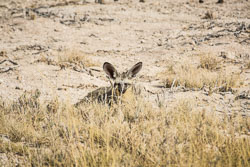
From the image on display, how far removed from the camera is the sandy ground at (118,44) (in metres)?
4.07

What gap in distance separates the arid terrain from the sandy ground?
28mm

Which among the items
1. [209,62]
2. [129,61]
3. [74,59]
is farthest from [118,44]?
[209,62]

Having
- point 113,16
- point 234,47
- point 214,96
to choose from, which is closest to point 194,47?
point 234,47

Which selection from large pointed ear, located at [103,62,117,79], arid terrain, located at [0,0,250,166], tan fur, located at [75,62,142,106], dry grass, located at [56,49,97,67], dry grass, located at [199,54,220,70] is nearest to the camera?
arid terrain, located at [0,0,250,166]

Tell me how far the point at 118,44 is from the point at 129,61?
2020 millimetres

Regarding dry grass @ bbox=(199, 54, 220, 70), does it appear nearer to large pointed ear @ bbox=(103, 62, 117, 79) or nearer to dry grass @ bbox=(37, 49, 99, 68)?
large pointed ear @ bbox=(103, 62, 117, 79)

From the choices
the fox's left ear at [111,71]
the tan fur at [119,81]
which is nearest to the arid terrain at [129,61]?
the tan fur at [119,81]

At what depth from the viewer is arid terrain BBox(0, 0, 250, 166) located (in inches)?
94.4

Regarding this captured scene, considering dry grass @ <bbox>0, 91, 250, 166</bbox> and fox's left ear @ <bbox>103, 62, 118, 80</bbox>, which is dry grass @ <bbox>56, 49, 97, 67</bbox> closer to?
fox's left ear @ <bbox>103, 62, 118, 80</bbox>

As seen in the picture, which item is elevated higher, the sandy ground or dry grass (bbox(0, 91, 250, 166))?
the sandy ground

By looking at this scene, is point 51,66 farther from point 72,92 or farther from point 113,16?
point 113,16

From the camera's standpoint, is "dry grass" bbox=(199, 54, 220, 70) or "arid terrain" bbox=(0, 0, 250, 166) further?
"dry grass" bbox=(199, 54, 220, 70)

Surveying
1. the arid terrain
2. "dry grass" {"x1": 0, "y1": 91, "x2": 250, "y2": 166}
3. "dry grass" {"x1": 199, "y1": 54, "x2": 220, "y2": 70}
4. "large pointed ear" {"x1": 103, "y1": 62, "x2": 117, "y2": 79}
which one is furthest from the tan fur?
"dry grass" {"x1": 199, "y1": 54, "x2": 220, "y2": 70}

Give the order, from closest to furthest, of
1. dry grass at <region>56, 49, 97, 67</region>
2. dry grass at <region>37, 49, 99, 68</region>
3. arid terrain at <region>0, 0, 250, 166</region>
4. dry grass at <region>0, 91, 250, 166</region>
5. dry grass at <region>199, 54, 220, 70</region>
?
dry grass at <region>0, 91, 250, 166</region>
arid terrain at <region>0, 0, 250, 166</region>
dry grass at <region>199, 54, 220, 70</region>
dry grass at <region>37, 49, 99, 68</region>
dry grass at <region>56, 49, 97, 67</region>
